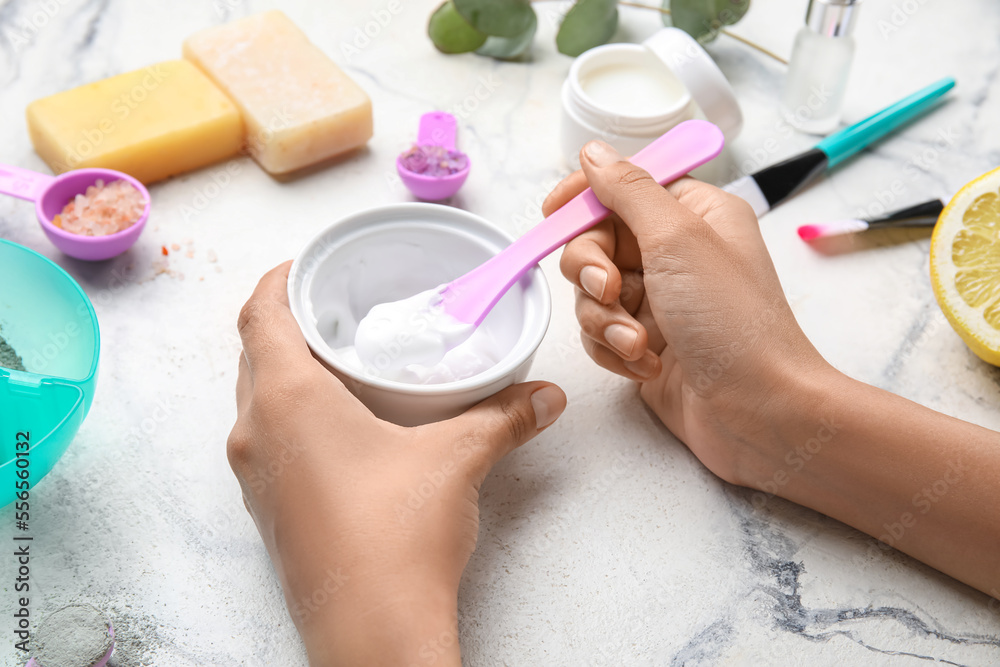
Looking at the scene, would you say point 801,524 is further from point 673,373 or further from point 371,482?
point 371,482

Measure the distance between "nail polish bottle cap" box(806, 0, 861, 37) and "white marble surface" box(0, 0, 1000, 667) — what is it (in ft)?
0.53

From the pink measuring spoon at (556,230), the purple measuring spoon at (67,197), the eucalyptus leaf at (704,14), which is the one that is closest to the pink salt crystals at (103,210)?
the purple measuring spoon at (67,197)

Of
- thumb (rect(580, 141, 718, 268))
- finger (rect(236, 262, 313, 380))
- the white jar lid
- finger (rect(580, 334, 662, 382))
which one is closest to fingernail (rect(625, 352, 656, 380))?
finger (rect(580, 334, 662, 382))

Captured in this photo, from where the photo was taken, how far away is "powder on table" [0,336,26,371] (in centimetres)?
84

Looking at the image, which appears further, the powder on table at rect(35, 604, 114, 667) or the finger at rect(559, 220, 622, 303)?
the finger at rect(559, 220, 622, 303)

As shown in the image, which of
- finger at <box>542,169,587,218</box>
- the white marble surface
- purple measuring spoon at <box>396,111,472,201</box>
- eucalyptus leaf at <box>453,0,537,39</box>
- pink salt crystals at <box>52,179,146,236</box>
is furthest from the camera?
eucalyptus leaf at <box>453,0,537,39</box>

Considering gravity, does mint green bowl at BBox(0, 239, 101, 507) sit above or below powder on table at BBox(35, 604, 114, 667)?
above

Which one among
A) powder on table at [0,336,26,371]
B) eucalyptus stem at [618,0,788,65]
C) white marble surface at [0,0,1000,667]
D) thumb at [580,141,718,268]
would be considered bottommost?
white marble surface at [0,0,1000,667]

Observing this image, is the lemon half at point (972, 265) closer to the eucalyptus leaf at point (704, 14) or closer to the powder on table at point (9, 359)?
the eucalyptus leaf at point (704, 14)

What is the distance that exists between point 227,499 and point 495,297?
1.11 ft

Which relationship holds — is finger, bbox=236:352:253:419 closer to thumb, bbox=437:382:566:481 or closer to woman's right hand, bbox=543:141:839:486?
thumb, bbox=437:382:566:481

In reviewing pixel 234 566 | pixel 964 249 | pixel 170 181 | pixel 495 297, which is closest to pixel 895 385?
pixel 964 249

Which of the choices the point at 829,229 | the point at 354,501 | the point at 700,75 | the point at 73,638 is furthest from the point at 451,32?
the point at 73,638

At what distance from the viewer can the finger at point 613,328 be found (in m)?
0.80
